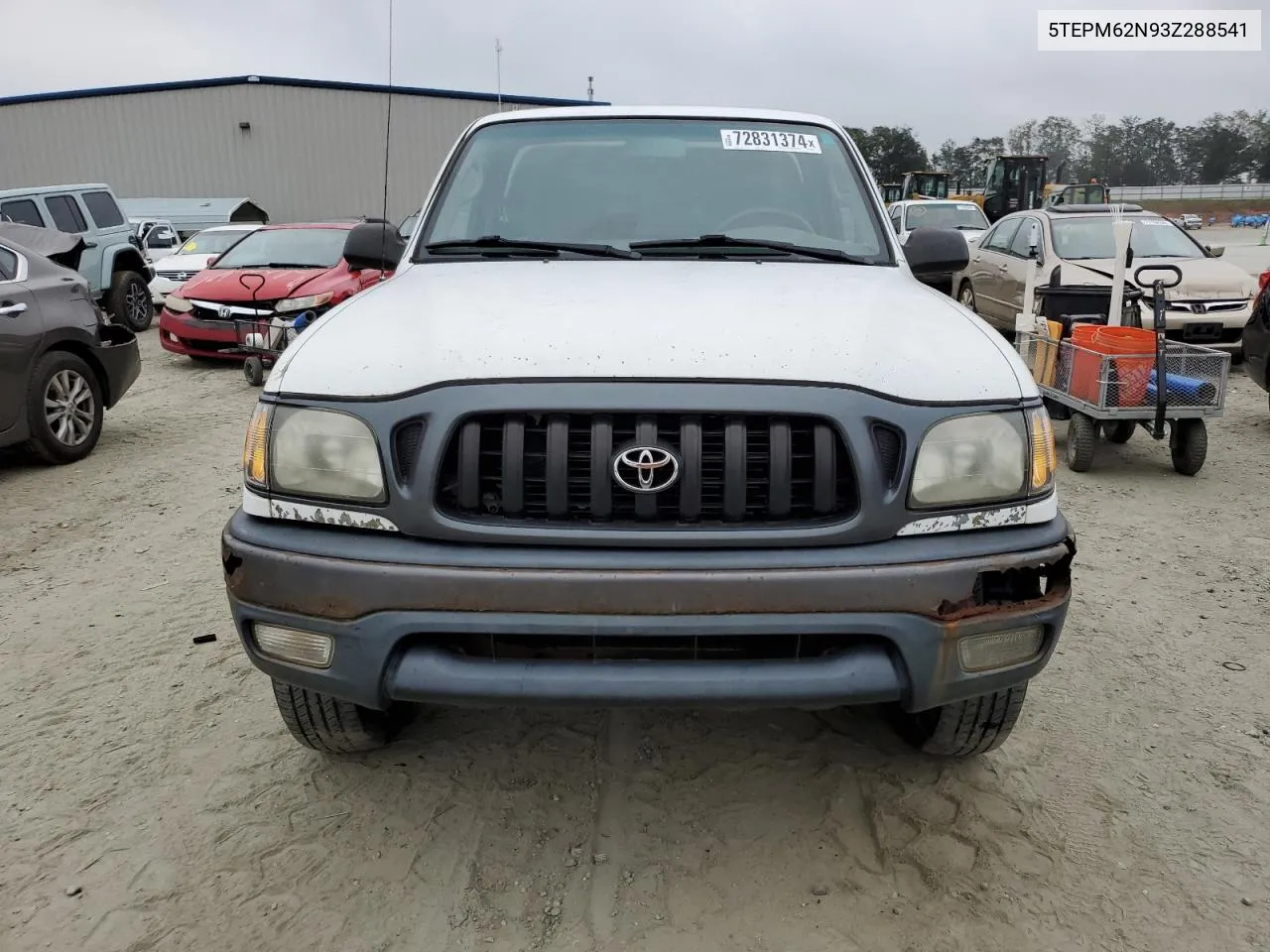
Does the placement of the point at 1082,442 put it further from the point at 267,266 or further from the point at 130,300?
the point at 130,300

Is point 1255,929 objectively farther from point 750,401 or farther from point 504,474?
point 504,474

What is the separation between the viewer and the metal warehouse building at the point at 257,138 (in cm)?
2881

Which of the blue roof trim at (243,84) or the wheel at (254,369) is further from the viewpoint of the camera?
the blue roof trim at (243,84)

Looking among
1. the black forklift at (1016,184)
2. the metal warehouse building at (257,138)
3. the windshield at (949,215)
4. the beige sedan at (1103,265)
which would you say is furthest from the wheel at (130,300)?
the black forklift at (1016,184)

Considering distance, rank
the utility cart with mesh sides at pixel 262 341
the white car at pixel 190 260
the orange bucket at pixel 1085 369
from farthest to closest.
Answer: the white car at pixel 190 260 → the utility cart with mesh sides at pixel 262 341 → the orange bucket at pixel 1085 369

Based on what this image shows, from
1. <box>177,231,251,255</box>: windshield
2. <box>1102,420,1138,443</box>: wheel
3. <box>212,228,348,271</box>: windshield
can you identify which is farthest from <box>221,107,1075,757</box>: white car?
<box>177,231,251,255</box>: windshield

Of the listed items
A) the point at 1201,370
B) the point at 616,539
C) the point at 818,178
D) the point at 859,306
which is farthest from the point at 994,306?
the point at 616,539

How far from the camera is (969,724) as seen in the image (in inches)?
101

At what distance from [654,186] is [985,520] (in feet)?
5.90

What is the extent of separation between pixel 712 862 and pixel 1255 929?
1241 millimetres

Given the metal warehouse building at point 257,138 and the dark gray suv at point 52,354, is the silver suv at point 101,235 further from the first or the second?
the metal warehouse building at point 257,138

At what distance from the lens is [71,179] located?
30656 mm

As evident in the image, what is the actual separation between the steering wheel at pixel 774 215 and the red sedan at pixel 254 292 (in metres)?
7.01

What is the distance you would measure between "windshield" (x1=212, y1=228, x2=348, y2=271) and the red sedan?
11mm
